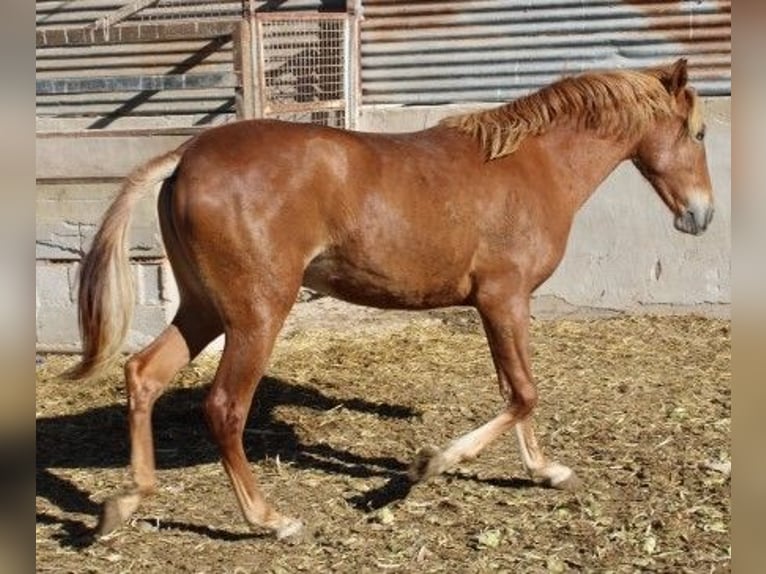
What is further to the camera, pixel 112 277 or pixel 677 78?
pixel 677 78

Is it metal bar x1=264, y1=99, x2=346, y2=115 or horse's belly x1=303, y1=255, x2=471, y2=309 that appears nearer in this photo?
horse's belly x1=303, y1=255, x2=471, y2=309

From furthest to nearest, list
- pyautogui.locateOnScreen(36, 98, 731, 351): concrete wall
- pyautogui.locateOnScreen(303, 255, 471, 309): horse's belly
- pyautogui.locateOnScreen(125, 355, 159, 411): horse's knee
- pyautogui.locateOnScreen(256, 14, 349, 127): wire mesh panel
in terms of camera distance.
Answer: pyautogui.locateOnScreen(256, 14, 349, 127): wire mesh panel
pyautogui.locateOnScreen(36, 98, 731, 351): concrete wall
pyautogui.locateOnScreen(303, 255, 471, 309): horse's belly
pyautogui.locateOnScreen(125, 355, 159, 411): horse's knee

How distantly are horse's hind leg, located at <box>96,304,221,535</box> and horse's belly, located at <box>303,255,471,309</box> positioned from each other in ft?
1.67

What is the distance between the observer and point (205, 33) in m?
7.63

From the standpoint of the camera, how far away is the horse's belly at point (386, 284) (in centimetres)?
442

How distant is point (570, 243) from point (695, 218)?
3.12 metres

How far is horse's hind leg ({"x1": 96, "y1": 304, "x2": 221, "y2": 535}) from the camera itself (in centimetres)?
417

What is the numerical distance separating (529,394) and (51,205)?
13.7 feet

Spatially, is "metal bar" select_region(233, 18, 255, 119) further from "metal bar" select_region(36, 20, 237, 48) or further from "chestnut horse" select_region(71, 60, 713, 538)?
"chestnut horse" select_region(71, 60, 713, 538)

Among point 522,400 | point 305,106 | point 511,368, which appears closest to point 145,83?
point 305,106

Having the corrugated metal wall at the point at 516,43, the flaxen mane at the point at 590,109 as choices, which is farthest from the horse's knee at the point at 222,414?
the corrugated metal wall at the point at 516,43

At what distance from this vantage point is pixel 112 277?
4180 mm

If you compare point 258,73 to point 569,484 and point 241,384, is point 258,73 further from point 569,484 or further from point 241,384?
point 569,484

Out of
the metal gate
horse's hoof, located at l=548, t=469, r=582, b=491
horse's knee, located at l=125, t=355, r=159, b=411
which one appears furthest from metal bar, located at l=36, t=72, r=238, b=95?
horse's hoof, located at l=548, t=469, r=582, b=491
